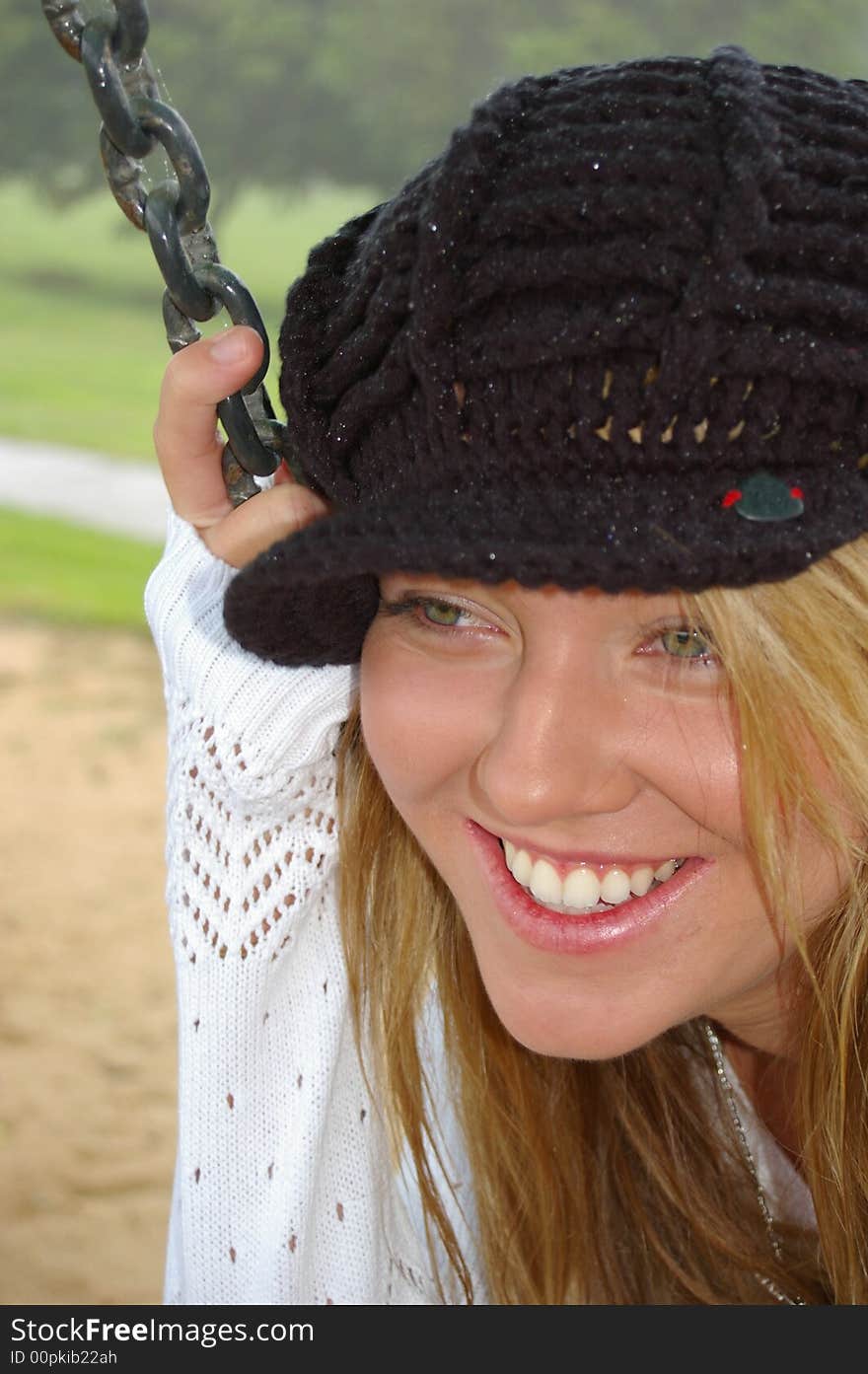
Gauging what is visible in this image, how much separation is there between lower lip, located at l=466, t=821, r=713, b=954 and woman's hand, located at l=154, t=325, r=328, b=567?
39 centimetres

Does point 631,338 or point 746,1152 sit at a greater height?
point 631,338

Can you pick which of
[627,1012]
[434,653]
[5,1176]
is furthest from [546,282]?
[5,1176]

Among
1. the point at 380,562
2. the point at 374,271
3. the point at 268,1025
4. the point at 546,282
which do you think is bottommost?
the point at 268,1025

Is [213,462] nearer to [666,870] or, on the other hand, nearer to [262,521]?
[262,521]

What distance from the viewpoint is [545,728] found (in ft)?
4.23

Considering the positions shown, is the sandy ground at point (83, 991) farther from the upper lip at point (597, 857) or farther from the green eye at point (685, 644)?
the green eye at point (685, 644)

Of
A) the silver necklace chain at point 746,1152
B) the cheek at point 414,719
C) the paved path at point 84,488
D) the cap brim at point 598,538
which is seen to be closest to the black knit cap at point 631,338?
the cap brim at point 598,538

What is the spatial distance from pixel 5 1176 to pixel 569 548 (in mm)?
3340

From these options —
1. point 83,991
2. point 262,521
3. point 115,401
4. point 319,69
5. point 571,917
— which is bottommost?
point 571,917

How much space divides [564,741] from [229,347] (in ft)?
1.63

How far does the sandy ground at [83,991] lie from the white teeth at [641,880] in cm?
255

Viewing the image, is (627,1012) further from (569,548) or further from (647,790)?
(569,548)

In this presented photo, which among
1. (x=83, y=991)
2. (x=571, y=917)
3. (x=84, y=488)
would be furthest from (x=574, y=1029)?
(x=84, y=488)

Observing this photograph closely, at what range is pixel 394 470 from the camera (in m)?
1.26
